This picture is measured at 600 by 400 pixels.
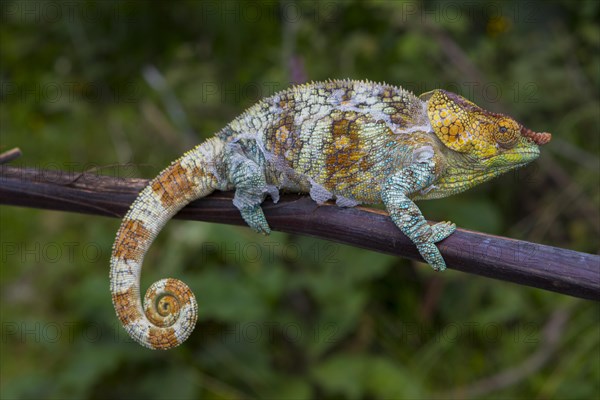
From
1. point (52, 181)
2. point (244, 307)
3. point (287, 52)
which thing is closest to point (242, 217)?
point (52, 181)

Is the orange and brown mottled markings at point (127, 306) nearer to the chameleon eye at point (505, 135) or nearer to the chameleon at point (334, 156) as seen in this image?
the chameleon at point (334, 156)

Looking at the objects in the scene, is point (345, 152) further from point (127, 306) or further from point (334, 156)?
point (127, 306)

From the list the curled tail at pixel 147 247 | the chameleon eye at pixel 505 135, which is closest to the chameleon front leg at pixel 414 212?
the chameleon eye at pixel 505 135

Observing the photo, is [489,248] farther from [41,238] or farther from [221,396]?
[41,238]

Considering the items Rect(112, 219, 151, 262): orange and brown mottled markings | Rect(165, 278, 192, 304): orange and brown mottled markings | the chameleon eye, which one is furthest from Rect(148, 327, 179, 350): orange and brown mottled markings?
the chameleon eye

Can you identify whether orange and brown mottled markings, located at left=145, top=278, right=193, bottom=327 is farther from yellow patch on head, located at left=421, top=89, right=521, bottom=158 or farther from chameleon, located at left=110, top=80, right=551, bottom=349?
yellow patch on head, located at left=421, top=89, right=521, bottom=158
